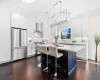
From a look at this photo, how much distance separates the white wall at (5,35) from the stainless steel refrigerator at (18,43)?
0.21 metres

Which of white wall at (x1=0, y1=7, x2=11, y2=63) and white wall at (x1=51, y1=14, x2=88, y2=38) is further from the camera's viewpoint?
white wall at (x1=51, y1=14, x2=88, y2=38)

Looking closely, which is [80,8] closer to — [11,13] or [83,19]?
[83,19]

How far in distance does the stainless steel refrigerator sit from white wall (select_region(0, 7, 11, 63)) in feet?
0.69

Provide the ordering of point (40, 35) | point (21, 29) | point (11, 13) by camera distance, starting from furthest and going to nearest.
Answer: point (40, 35) < point (21, 29) < point (11, 13)

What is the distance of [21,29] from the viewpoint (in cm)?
589

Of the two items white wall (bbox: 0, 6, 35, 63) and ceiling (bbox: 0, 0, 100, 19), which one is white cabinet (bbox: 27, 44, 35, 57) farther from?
ceiling (bbox: 0, 0, 100, 19)

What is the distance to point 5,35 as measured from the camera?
16.6 feet

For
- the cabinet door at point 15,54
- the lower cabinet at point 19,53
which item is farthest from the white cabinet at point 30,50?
the cabinet door at point 15,54

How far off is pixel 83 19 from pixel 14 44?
4.38 meters

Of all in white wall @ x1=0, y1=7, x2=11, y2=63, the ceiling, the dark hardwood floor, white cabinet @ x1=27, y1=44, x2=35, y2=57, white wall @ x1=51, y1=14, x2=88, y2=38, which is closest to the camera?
the dark hardwood floor

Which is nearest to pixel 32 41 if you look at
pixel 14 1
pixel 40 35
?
pixel 40 35

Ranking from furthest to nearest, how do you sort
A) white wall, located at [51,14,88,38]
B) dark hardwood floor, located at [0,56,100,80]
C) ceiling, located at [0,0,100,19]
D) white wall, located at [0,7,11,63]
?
white wall, located at [51,14,88,38] → ceiling, located at [0,0,100,19] → white wall, located at [0,7,11,63] → dark hardwood floor, located at [0,56,100,80]

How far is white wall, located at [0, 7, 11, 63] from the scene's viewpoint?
4.87 meters

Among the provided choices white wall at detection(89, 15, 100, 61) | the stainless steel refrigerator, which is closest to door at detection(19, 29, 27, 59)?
the stainless steel refrigerator
